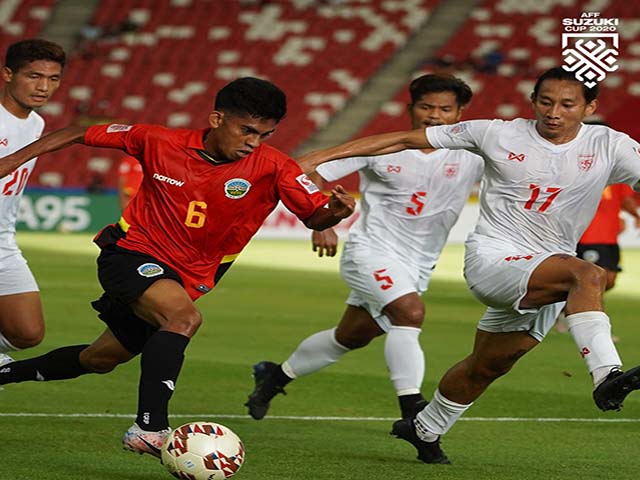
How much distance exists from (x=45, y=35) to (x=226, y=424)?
29746 mm

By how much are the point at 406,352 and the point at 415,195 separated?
1.19 metres

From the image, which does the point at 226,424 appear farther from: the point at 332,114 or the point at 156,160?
the point at 332,114

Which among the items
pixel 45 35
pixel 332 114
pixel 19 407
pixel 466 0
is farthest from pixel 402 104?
pixel 19 407

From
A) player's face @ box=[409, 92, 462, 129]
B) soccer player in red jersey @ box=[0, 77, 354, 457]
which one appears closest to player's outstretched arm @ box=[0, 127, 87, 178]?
soccer player in red jersey @ box=[0, 77, 354, 457]

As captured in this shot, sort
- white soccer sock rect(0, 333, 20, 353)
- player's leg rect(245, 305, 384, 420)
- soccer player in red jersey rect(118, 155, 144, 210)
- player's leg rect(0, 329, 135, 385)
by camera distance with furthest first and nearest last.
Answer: soccer player in red jersey rect(118, 155, 144, 210)
player's leg rect(245, 305, 384, 420)
white soccer sock rect(0, 333, 20, 353)
player's leg rect(0, 329, 135, 385)

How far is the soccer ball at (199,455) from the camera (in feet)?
17.7

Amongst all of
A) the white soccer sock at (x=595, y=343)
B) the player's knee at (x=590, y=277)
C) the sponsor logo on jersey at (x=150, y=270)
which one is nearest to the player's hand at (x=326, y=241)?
the sponsor logo on jersey at (x=150, y=270)

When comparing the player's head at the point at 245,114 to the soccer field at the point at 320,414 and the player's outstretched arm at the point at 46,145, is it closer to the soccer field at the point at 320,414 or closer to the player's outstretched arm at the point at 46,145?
the player's outstretched arm at the point at 46,145

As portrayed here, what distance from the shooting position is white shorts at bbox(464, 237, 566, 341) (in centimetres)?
607

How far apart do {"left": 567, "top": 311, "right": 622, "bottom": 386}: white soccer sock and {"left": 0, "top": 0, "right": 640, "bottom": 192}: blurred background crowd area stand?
2656 cm

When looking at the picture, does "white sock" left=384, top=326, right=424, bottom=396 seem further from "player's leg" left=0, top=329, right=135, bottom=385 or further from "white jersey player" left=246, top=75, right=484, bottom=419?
"player's leg" left=0, top=329, right=135, bottom=385

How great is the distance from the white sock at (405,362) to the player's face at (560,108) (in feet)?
5.19

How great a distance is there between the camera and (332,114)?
Result: 1320 inches

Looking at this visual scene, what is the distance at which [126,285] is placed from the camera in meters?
6.01
